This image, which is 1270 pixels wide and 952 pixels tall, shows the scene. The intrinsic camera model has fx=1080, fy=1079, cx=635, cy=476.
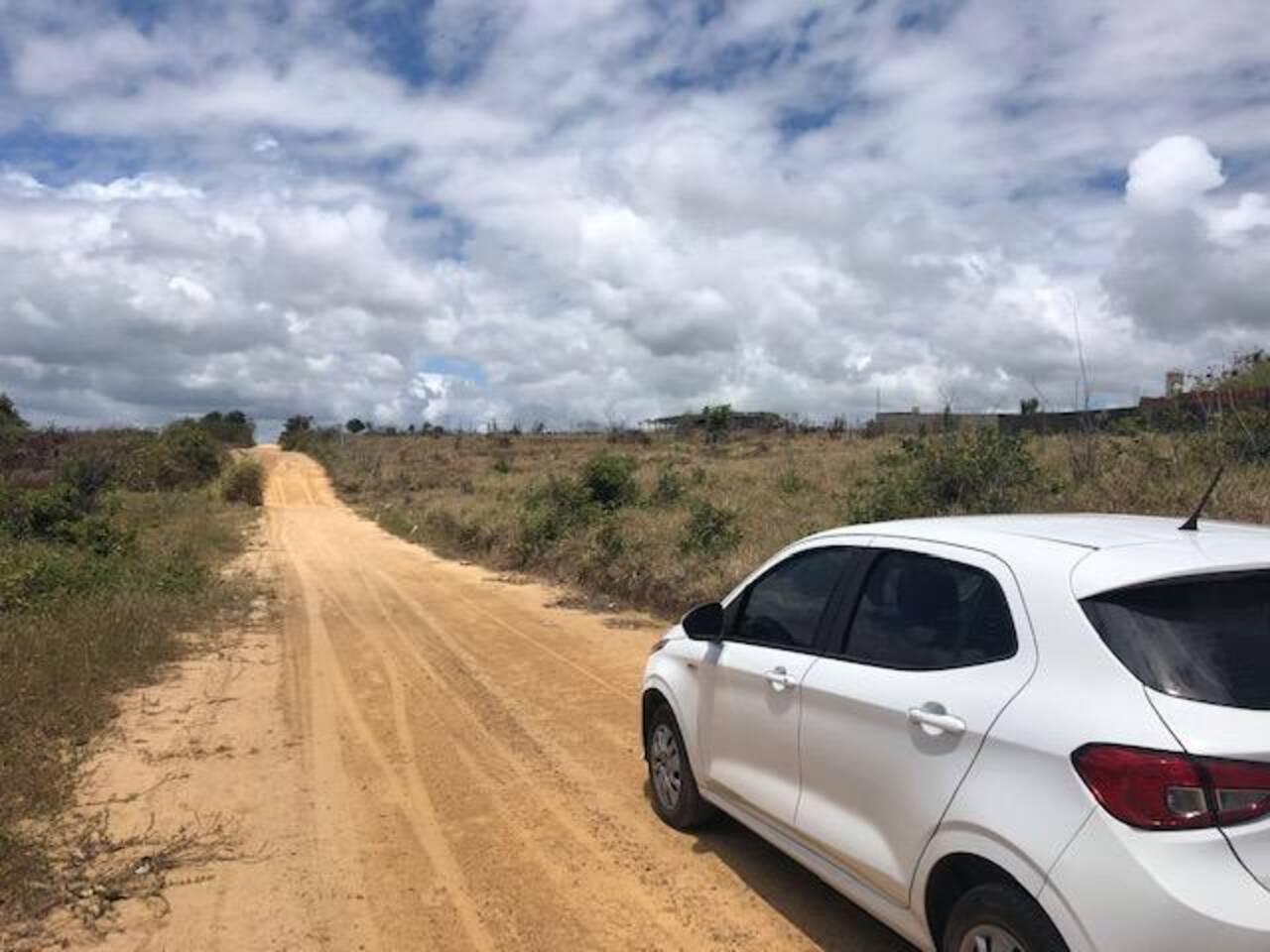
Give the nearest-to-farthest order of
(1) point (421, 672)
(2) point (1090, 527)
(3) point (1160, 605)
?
(3) point (1160, 605), (2) point (1090, 527), (1) point (421, 672)

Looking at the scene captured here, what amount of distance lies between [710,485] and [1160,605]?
20.8 m

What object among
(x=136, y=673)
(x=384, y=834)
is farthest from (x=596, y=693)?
(x=136, y=673)

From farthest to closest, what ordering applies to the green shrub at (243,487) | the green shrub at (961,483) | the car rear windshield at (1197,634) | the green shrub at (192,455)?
the green shrub at (192,455), the green shrub at (243,487), the green shrub at (961,483), the car rear windshield at (1197,634)

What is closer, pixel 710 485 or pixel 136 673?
pixel 136 673

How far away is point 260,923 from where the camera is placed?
4.74 metres

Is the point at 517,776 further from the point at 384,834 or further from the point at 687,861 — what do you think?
the point at 687,861

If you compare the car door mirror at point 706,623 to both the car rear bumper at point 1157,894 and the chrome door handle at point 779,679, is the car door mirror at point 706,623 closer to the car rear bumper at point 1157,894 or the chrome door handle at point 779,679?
the chrome door handle at point 779,679

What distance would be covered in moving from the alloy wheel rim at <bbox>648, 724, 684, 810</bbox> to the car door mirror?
73cm

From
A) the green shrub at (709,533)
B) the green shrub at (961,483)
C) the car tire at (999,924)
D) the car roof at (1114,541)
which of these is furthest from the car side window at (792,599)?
the green shrub at (709,533)

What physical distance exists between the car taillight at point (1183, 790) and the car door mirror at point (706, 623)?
261cm

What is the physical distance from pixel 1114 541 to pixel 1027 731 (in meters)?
0.80

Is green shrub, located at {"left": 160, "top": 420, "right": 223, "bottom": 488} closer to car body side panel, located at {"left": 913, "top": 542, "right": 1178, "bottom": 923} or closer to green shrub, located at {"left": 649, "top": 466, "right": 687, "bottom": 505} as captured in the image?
green shrub, located at {"left": 649, "top": 466, "right": 687, "bottom": 505}

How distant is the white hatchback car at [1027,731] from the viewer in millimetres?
2719

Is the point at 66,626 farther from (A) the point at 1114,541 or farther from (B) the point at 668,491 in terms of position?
(B) the point at 668,491
